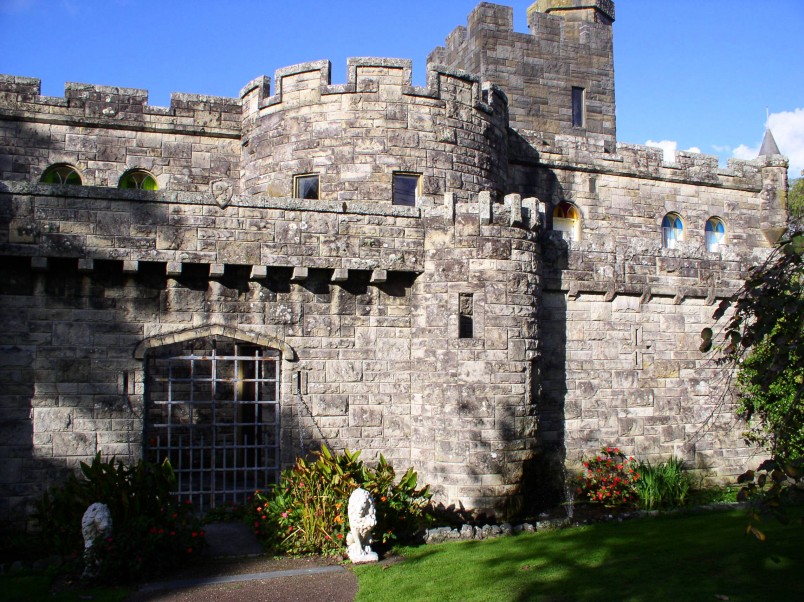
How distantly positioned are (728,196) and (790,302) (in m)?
14.5

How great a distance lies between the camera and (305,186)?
13.4 metres

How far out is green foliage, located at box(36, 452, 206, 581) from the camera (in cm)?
829

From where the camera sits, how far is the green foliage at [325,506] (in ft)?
30.5

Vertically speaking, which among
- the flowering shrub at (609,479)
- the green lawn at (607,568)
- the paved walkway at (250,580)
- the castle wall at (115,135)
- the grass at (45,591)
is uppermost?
the castle wall at (115,135)

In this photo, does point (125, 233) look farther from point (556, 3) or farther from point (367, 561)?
point (556, 3)

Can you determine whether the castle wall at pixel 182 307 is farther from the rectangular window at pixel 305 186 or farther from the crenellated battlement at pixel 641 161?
the crenellated battlement at pixel 641 161

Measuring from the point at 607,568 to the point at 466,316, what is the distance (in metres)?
4.02

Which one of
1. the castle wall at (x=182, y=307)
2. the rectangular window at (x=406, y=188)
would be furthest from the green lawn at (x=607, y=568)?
the rectangular window at (x=406, y=188)

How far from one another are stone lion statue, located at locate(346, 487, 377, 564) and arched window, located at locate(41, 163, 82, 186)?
921cm

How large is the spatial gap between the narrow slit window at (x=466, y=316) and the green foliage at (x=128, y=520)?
14.5 ft

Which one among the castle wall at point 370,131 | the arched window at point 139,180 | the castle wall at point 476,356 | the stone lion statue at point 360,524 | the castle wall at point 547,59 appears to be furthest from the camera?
the castle wall at point 547,59

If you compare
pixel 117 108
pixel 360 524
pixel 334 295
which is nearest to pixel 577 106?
pixel 117 108

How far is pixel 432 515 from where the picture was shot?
10.6 metres

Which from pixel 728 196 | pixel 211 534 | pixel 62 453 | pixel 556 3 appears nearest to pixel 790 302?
pixel 211 534
